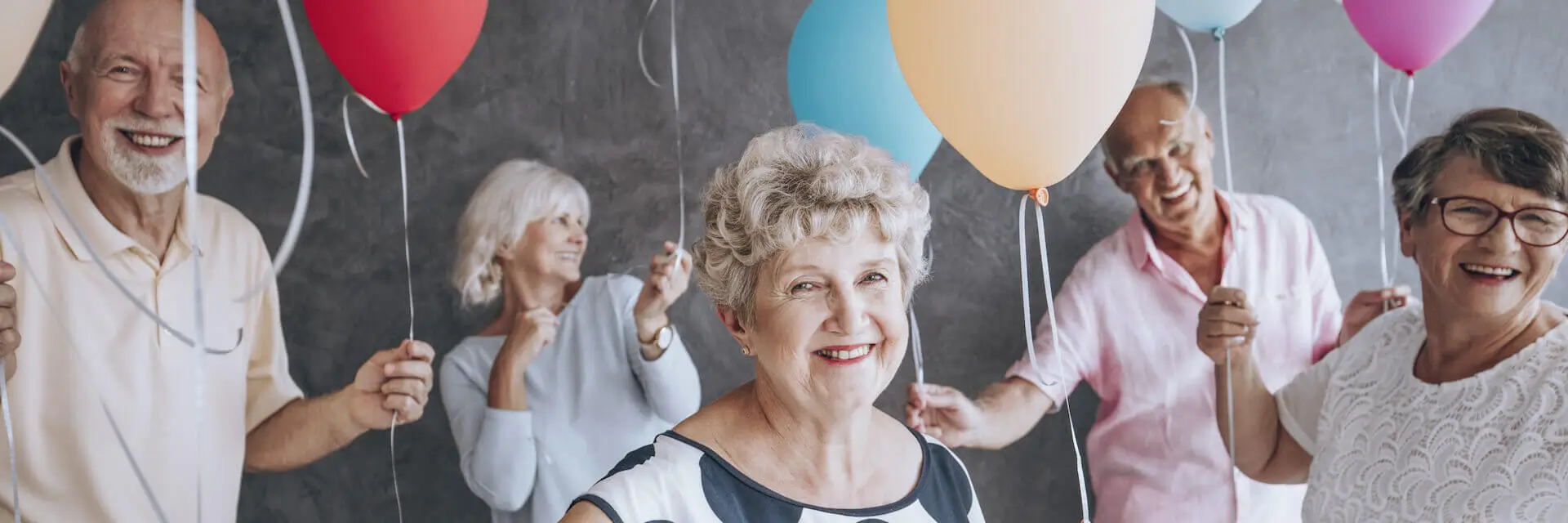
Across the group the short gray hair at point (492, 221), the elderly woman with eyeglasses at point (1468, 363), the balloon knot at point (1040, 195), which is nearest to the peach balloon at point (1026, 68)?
the balloon knot at point (1040, 195)

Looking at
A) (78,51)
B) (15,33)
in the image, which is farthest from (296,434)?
(15,33)

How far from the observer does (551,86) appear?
9.17 ft

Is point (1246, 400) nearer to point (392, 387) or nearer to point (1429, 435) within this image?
point (1429, 435)

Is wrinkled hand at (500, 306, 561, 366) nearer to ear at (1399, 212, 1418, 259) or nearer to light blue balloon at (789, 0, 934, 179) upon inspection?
light blue balloon at (789, 0, 934, 179)

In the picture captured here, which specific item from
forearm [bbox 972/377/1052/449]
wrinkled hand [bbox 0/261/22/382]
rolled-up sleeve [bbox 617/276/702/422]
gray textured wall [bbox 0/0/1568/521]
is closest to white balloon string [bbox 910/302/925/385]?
gray textured wall [bbox 0/0/1568/521]

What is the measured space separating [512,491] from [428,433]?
0.25 metres

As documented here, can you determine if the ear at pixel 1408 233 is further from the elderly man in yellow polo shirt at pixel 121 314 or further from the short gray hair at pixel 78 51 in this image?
the short gray hair at pixel 78 51

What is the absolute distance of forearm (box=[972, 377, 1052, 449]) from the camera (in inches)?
114

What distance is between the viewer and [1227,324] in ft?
8.02

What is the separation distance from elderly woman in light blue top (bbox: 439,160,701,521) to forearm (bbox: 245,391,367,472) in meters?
0.26

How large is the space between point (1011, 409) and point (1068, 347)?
0.21m

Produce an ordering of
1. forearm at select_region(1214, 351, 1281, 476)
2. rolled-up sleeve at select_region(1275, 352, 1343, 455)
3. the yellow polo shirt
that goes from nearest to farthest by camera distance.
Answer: the yellow polo shirt, rolled-up sleeve at select_region(1275, 352, 1343, 455), forearm at select_region(1214, 351, 1281, 476)

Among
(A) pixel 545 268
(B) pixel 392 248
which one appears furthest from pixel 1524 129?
(B) pixel 392 248

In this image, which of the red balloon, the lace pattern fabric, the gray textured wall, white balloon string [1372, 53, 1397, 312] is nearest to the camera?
the lace pattern fabric
